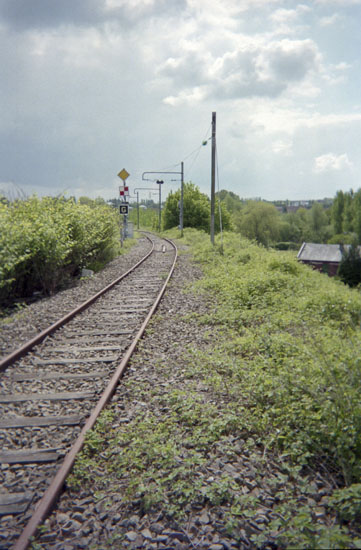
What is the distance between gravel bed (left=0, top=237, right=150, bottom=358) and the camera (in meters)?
6.94

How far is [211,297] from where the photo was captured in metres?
10.4

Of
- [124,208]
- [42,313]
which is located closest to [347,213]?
[124,208]

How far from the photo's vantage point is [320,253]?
2596 inches

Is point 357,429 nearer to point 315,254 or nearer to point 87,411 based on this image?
point 87,411

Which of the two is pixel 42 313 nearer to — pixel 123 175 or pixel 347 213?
pixel 123 175

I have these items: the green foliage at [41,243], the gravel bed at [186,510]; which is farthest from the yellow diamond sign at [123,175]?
the gravel bed at [186,510]

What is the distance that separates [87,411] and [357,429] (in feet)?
8.89

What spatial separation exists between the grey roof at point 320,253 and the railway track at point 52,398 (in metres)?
59.4

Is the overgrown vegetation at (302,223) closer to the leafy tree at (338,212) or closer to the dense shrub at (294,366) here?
the leafy tree at (338,212)

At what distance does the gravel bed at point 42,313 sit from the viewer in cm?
694

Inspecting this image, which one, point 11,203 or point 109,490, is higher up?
point 11,203

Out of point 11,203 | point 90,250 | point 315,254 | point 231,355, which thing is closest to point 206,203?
point 315,254

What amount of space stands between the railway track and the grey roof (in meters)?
59.4

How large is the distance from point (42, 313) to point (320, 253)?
62.9 meters
